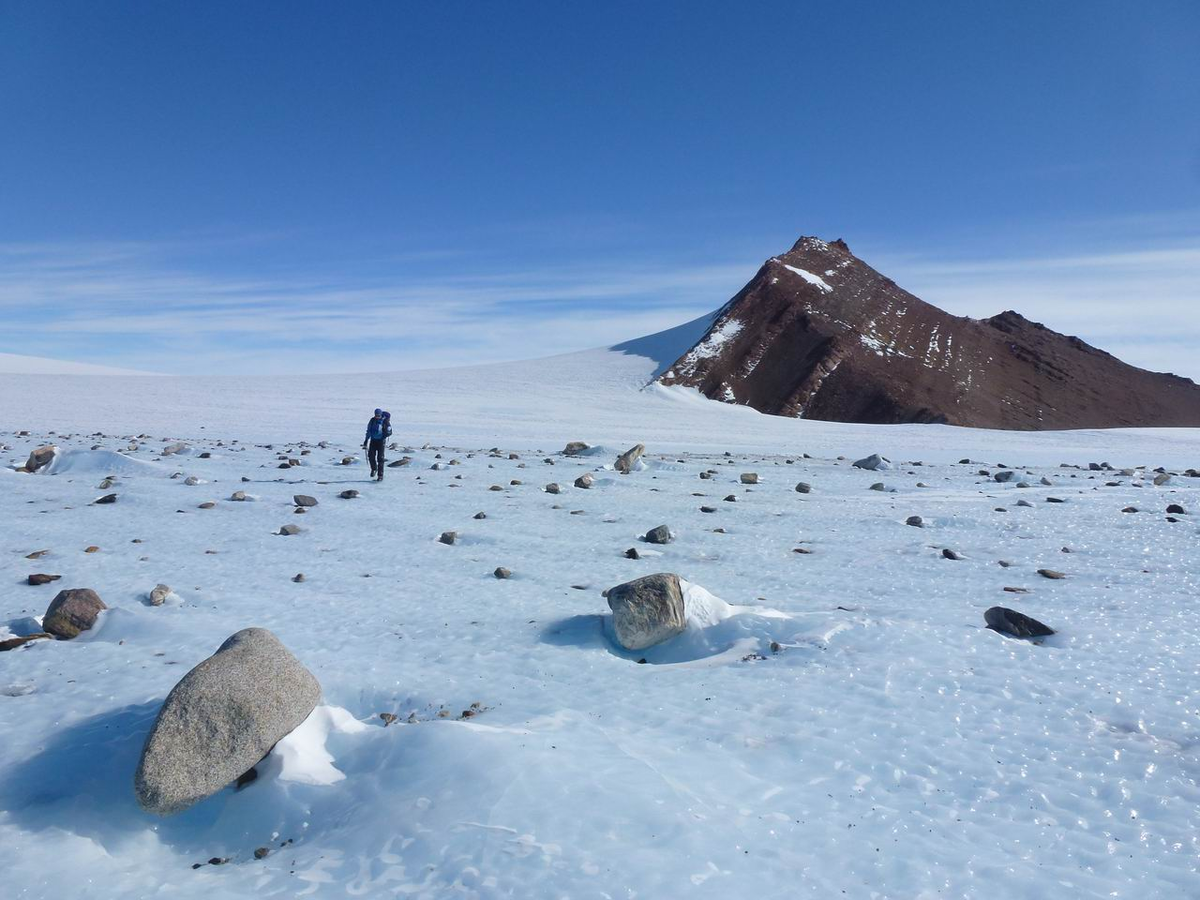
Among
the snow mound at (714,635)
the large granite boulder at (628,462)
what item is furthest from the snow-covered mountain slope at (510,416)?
the snow mound at (714,635)

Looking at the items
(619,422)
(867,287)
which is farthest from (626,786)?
(867,287)

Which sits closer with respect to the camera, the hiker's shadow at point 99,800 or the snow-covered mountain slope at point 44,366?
the hiker's shadow at point 99,800

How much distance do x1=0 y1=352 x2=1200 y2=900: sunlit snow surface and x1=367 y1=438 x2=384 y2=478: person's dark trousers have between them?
2.28 metres

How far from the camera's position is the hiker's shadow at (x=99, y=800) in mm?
4578

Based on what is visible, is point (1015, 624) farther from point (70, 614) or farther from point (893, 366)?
point (893, 366)

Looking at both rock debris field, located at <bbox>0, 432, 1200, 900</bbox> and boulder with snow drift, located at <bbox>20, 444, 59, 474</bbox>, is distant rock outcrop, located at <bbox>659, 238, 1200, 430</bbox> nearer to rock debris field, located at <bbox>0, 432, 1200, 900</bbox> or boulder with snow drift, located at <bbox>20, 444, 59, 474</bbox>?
rock debris field, located at <bbox>0, 432, 1200, 900</bbox>

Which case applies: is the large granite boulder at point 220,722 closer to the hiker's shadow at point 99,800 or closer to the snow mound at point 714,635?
the hiker's shadow at point 99,800

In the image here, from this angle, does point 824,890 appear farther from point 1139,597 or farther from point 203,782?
point 1139,597

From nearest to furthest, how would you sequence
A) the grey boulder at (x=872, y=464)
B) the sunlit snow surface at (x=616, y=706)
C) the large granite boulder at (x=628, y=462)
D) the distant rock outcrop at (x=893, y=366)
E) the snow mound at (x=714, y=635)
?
the sunlit snow surface at (x=616, y=706)
the snow mound at (x=714, y=635)
the large granite boulder at (x=628, y=462)
the grey boulder at (x=872, y=464)
the distant rock outcrop at (x=893, y=366)

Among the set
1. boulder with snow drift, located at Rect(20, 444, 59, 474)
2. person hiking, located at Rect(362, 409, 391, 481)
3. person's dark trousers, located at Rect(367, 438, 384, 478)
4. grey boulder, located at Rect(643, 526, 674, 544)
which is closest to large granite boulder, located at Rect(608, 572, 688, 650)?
grey boulder, located at Rect(643, 526, 674, 544)

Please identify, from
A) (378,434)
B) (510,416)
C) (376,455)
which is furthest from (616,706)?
(510,416)

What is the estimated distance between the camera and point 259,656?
17.7 feet

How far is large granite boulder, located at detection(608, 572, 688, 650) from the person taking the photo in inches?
280

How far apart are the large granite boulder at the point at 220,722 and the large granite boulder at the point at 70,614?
2.28 metres
